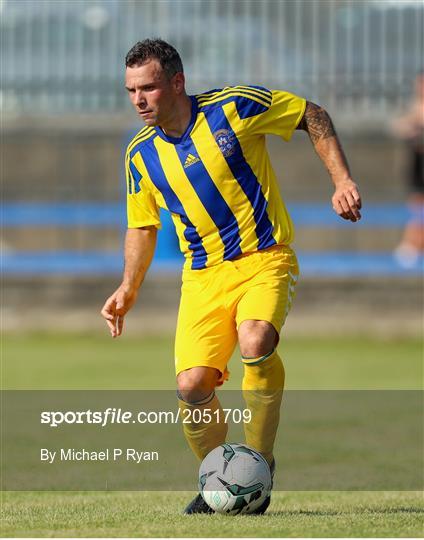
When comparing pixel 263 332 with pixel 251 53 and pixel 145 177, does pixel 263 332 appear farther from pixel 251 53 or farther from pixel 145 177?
pixel 251 53

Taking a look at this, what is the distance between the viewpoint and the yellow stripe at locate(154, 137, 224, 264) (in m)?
6.70

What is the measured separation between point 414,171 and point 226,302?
1219 cm

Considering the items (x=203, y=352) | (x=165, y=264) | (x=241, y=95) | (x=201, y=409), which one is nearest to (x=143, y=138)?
(x=241, y=95)

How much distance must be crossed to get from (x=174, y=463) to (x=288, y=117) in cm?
288

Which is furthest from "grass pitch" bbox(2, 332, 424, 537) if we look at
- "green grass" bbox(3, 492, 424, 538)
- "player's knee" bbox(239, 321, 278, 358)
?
"player's knee" bbox(239, 321, 278, 358)

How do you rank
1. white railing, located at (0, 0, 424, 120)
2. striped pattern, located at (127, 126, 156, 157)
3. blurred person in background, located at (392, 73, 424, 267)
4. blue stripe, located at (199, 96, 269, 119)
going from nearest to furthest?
blue stripe, located at (199, 96, 269, 119) < striped pattern, located at (127, 126, 156, 157) < blurred person in background, located at (392, 73, 424, 267) < white railing, located at (0, 0, 424, 120)

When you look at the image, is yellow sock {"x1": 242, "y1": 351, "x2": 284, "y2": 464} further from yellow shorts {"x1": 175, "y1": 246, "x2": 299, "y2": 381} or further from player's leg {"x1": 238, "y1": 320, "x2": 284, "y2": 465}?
yellow shorts {"x1": 175, "y1": 246, "x2": 299, "y2": 381}

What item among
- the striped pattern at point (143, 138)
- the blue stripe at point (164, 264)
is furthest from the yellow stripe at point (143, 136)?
the blue stripe at point (164, 264)

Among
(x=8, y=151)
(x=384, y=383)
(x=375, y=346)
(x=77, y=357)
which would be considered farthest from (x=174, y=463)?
(x=8, y=151)

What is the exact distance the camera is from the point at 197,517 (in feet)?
20.8

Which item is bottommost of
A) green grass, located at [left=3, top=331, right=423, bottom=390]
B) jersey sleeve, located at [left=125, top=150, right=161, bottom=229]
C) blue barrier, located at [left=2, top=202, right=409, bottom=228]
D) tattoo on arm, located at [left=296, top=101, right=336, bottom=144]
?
green grass, located at [left=3, top=331, right=423, bottom=390]

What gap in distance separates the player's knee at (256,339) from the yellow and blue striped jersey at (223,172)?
453 mm

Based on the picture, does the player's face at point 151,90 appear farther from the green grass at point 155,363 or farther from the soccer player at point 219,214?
the green grass at point 155,363

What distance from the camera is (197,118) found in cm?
675
